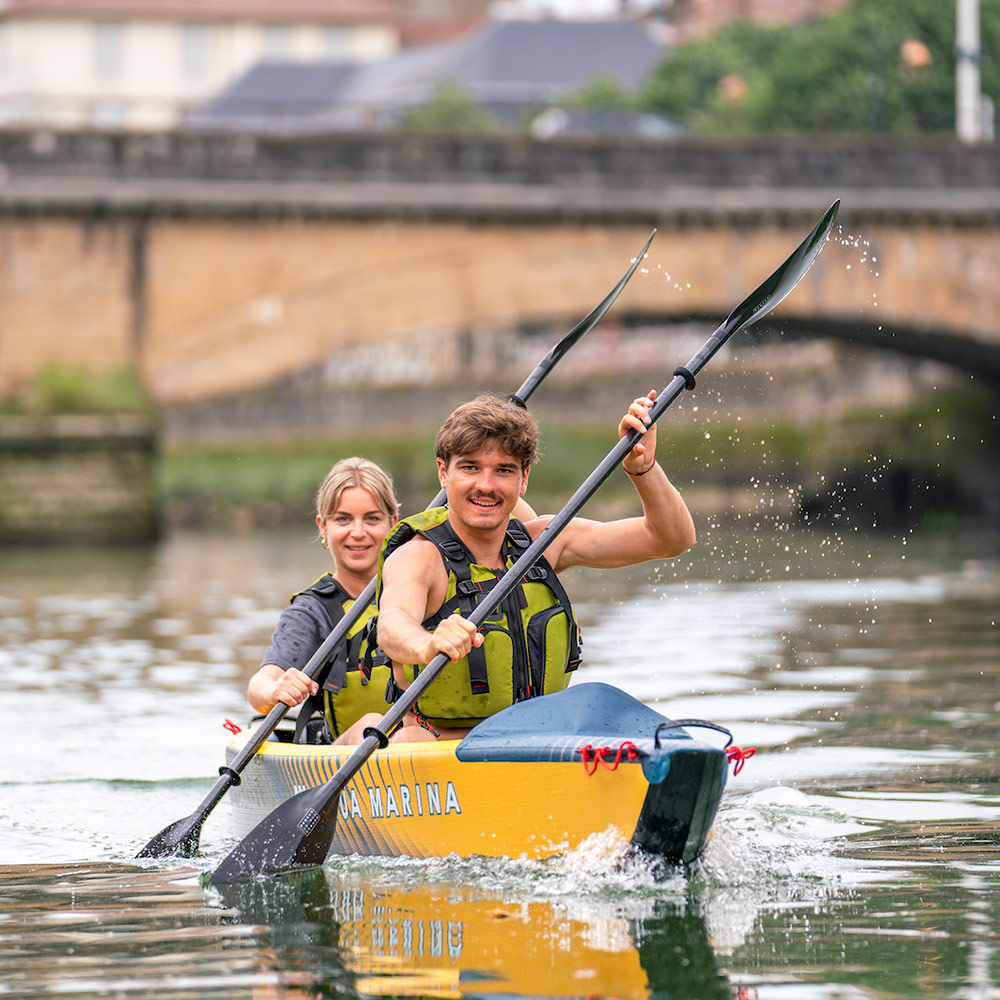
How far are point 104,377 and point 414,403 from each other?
2111cm

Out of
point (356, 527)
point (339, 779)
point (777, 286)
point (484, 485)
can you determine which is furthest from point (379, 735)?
point (777, 286)

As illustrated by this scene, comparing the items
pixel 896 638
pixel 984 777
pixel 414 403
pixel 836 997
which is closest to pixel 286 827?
pixel 836 997

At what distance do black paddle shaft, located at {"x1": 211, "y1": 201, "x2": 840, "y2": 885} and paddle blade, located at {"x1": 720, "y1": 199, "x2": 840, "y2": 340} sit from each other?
10.4 inches

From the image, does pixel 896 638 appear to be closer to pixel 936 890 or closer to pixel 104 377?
pixel 936 890

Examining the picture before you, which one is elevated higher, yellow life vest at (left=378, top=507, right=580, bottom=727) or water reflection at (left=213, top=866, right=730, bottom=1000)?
yellow life vest at (left=378, top=507, right=580, bottom=727)

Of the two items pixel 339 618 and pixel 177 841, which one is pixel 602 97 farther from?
pixel 177 841

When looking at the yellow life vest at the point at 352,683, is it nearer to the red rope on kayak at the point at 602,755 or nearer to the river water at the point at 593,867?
the river water at the point at 593,867

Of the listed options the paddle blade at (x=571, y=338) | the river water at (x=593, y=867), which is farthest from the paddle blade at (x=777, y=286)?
the river water at (x=593, y=867)

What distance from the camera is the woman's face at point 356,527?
24.3 feet

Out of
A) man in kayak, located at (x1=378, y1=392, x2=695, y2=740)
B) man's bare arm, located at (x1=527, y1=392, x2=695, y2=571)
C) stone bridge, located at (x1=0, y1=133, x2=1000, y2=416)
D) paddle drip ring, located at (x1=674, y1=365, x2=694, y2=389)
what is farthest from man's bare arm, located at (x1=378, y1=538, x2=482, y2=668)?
stone bridge, located at (x1=0, y1=133, x2=1000, y2=416)

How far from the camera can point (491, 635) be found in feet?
20.7

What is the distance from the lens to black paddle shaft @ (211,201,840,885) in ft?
20.3

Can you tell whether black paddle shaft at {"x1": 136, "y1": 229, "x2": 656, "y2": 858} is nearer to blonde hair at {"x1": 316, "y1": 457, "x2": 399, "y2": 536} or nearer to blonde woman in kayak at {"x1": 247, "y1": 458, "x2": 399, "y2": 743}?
blonde woman in kayak at {"x1": 247, "y1": 458, "x2": 399, "y2": 743}

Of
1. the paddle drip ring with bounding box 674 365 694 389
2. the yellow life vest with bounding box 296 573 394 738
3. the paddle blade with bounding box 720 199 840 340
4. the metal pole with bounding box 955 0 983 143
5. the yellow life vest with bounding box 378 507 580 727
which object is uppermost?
the metal pole with bounding box 955 0 983 143
